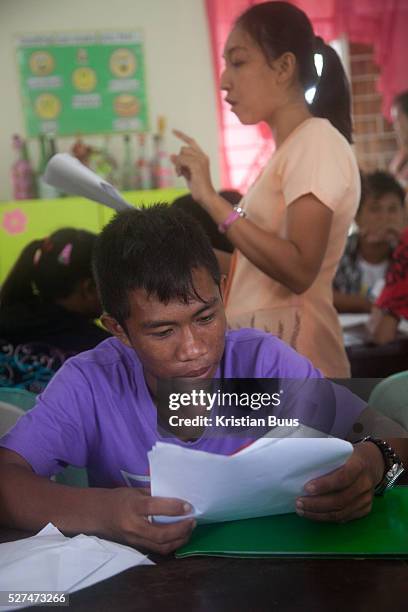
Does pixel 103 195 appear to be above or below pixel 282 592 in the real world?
above

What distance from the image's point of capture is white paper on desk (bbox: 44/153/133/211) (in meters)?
0.99

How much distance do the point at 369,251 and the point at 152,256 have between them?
1.39 metres

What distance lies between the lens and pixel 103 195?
1010 mm

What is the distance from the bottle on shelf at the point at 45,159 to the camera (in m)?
1.22

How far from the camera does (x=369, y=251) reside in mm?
2082

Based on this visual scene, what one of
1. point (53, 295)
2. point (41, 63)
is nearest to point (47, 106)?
point (41, 63)

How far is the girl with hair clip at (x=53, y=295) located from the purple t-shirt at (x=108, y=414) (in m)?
0.28

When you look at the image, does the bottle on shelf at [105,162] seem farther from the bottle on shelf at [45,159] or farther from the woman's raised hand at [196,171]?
the woman's raised hand at [196,171]

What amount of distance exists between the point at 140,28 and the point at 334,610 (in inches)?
37.2

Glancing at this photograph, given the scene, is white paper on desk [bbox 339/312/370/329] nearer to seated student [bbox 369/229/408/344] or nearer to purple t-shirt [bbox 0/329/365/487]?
seated student [bbox 369/229/408/344]

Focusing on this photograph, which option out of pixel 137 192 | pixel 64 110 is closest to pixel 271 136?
pixel 137 192

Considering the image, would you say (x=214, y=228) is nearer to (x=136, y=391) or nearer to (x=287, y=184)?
(x=287, y=184)

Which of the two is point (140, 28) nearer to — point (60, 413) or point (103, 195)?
point (103, 195)

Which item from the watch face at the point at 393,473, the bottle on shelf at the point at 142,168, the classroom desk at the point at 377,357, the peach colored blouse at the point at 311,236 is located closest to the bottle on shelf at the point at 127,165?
the bottle on shelf at the point at 142,168
